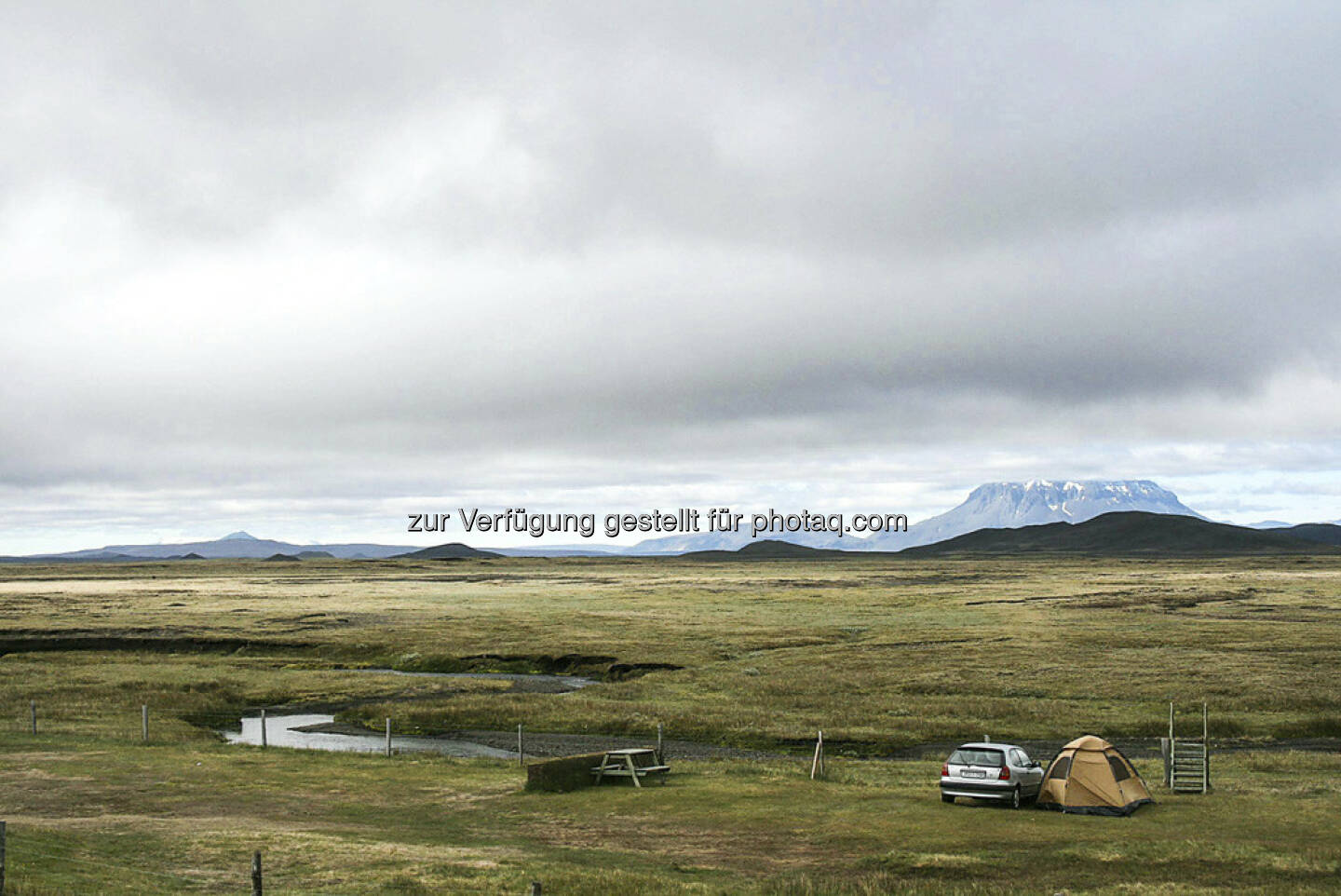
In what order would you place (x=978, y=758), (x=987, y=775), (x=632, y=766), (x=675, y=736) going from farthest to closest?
(x=675, y=736) < (x=632, y=766) < (x=978, y=758) < (x=987, y=775)

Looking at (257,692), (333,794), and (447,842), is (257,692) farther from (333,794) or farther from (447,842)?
(447,842)

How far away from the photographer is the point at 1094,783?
3150cm

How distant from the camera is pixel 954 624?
10331 cm

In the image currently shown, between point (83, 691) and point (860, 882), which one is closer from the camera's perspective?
point (860, 882)

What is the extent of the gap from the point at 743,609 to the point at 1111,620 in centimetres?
4350

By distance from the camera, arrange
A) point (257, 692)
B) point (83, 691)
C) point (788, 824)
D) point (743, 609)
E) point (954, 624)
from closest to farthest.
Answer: point (788, 824), point (83, 691), point (257, 692), point (954, 624), point (743, 609)

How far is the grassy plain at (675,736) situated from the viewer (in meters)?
24.6

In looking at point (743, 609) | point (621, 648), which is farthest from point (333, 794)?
point (743, 609)

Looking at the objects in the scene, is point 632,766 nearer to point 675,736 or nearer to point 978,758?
point 978,758

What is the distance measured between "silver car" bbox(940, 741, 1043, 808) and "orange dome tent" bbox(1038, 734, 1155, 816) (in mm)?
1113

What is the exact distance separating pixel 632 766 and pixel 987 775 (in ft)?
39.2

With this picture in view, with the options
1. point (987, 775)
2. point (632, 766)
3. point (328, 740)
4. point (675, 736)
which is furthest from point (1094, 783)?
point (328, 740)

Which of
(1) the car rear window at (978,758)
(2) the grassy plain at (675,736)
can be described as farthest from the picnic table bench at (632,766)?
(1) the car rear window at (978,758)

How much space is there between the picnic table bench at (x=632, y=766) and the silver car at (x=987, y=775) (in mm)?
10149
